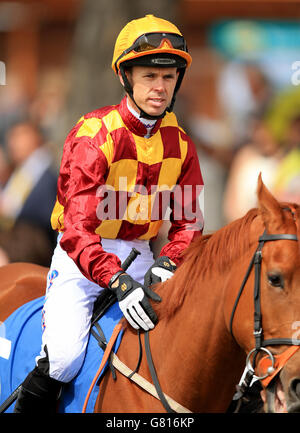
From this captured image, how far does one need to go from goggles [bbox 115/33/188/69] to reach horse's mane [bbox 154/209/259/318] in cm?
93

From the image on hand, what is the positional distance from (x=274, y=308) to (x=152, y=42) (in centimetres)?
144

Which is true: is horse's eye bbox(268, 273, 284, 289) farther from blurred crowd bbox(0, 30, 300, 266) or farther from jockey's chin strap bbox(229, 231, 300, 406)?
blurred crowd bbox(0, 30, 300, 266)

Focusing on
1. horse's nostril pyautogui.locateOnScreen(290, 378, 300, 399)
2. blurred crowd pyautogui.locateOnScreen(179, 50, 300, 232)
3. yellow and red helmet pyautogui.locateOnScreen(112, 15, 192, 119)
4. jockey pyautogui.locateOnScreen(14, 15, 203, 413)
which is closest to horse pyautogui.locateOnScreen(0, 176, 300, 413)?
horse's nostril pyautogui.locateOnScreen(290, 378, 300, 399)

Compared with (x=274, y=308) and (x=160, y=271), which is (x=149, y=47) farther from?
(x=274, y=308)

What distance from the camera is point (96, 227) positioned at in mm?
3943

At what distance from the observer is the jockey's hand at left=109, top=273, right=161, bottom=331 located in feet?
11.7

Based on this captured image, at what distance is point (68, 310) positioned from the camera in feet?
12.5

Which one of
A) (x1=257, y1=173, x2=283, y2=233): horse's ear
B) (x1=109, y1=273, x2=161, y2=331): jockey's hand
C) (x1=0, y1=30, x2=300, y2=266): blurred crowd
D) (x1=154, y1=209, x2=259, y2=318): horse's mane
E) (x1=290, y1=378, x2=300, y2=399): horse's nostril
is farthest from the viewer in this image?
(x1=0, y1=30, x2=300, y2=266): blurred crowd

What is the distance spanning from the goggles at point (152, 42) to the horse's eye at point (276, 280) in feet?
4.24

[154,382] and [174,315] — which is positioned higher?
[174,315]

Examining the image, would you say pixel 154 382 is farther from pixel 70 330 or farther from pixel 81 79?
pixel 81 79

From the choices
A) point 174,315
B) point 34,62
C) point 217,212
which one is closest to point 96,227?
point 174,315

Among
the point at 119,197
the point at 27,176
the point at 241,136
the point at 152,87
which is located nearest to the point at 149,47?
the point at 152,87

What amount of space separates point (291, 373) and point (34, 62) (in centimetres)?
1159
